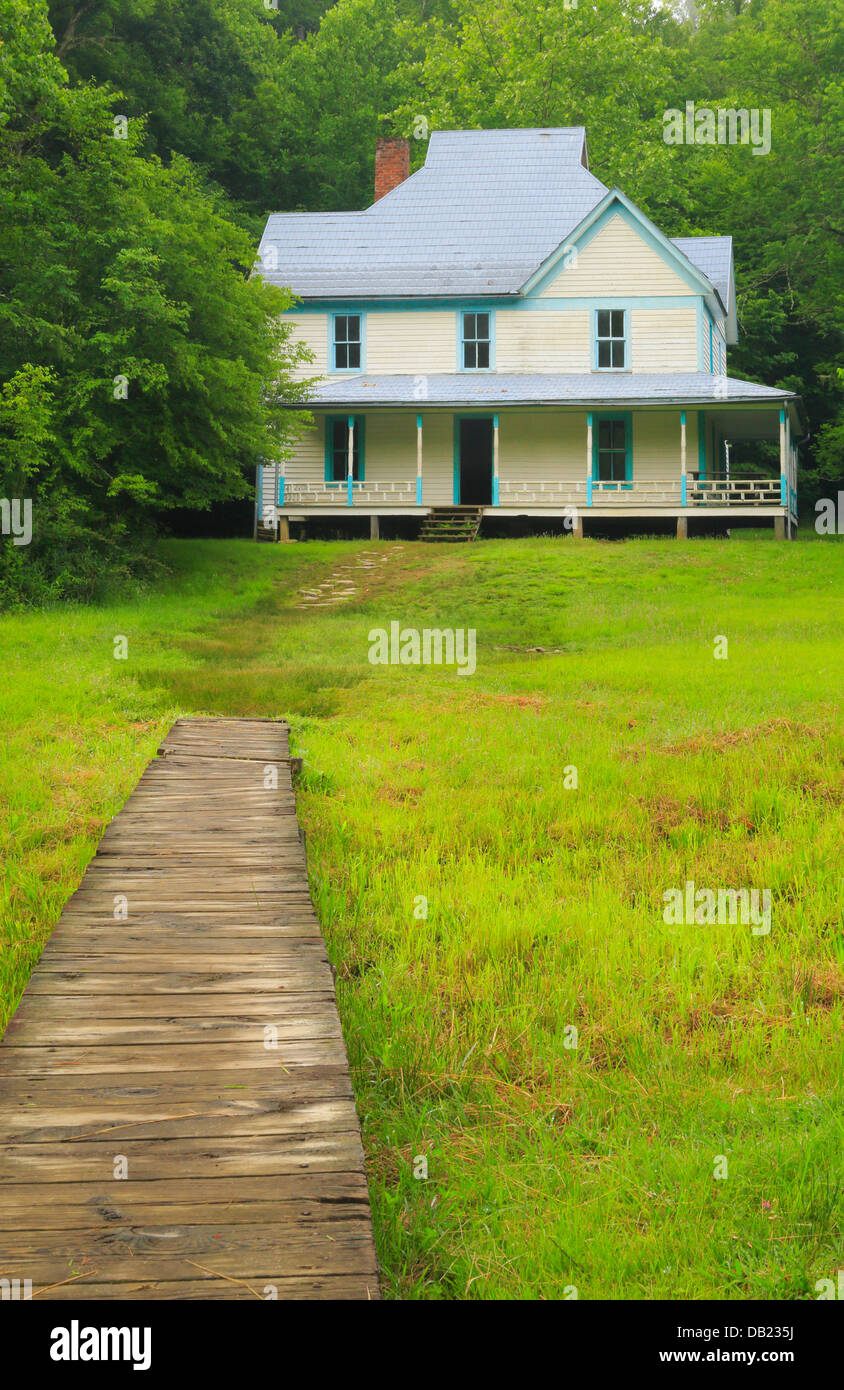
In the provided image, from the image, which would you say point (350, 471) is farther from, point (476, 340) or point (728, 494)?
point (728, 494)

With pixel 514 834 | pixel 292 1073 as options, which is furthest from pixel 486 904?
pixel 292 1073

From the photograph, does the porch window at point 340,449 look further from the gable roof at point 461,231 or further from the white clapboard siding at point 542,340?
the white clapboard siding at point 542,340

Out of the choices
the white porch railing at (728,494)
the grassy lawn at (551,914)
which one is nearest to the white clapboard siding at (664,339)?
the white porch railing at (728,494)

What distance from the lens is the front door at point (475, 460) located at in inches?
1302

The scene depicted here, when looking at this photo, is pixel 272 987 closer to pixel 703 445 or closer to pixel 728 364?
pixel 703 445

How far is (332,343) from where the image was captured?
3325 centimetres

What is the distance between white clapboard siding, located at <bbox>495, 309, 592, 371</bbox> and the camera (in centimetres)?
3188

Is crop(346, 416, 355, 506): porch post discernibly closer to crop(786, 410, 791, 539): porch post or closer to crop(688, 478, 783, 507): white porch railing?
crop(688, 478, 783, 507): white porch railing

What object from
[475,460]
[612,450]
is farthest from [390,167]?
[612,450]

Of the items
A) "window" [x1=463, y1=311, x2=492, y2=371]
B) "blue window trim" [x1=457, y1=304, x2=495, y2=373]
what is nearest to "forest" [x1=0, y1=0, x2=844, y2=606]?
"blue window trim" [x1=457, y1=304, x2=495, y2=373]

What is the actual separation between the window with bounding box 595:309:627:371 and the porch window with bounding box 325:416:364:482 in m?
6.84

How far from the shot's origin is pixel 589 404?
2969 cm

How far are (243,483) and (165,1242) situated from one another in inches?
855
